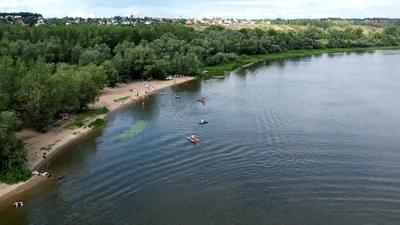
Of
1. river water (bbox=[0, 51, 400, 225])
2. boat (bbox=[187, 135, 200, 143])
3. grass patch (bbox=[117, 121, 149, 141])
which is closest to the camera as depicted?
river water (bbox=[0, 51, 400, 225])

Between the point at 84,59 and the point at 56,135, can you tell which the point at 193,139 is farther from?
the point at 84,59

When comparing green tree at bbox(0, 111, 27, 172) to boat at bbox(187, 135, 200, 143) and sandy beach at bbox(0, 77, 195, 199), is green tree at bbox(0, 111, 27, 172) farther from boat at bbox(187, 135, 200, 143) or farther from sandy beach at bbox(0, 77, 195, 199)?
boat at bbox(187, 135, 200, 143)

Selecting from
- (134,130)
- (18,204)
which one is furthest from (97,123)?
(18,204)

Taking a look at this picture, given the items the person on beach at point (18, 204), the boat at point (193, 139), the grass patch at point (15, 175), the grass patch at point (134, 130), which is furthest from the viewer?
the grass patch at point (134, 130)

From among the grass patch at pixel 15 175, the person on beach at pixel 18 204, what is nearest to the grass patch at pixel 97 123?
the grass patch at pixel 15 175

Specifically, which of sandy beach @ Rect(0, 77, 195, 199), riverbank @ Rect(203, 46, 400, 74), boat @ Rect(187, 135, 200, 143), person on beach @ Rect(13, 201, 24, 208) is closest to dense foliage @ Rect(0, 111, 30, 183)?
sandy beach @ Rect(0, 77, 195, 199)

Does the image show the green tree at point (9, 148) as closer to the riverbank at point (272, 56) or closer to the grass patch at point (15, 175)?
the grass patch at point (15, 175)
